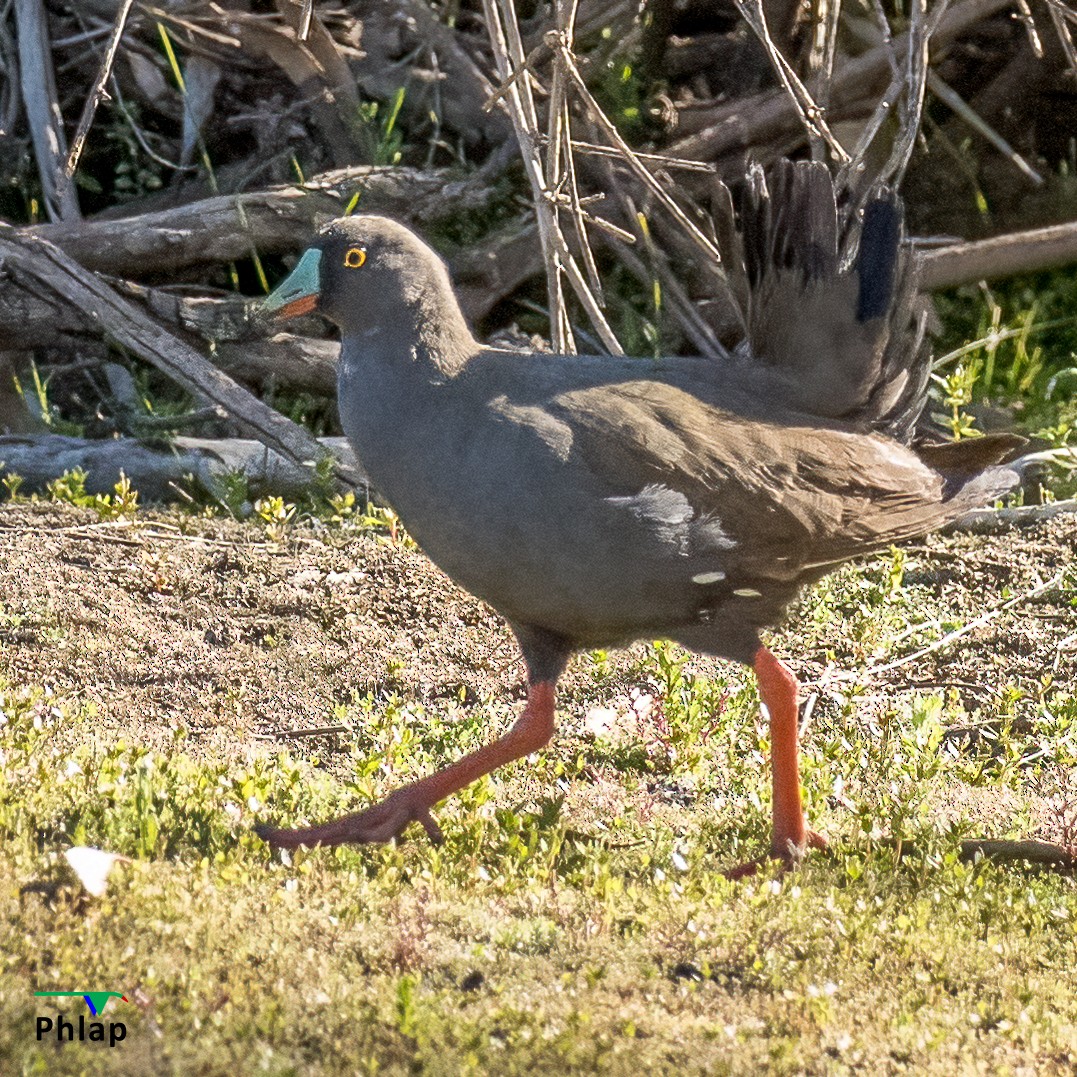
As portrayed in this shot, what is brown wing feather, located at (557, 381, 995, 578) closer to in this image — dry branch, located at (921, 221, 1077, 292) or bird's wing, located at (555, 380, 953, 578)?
bird's wing, located at (555, 380, 953, 578)

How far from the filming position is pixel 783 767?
4547 millimetres

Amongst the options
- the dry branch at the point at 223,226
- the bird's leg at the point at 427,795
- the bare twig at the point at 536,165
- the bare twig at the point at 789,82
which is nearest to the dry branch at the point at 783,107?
the dry branch at the point at 223,226

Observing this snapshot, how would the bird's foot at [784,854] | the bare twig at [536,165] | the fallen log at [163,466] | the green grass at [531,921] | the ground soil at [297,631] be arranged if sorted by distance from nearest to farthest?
the green grass at [531,921] → the bird's foot at [784,854] → the ground soil at [297,631] → the bare twig at [536,165] → the fallen log at [163,466]

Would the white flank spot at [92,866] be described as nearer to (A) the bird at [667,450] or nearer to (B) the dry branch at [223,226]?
(A) the bird at [667,450]

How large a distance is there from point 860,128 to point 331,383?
11.1ft

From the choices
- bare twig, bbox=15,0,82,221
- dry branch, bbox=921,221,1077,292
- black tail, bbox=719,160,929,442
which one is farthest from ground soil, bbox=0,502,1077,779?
bare twig, bbox=15,0,82,221

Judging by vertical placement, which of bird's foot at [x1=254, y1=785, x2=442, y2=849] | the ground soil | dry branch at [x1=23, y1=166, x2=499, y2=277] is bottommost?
bird's foot at [x1=254, y1=785, x2=442, y2=849]

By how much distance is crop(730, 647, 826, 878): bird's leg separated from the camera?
4.42m

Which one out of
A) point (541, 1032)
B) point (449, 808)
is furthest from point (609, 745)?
point (541, 1032)

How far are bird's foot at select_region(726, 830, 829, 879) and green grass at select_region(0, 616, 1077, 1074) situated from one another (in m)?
0.05

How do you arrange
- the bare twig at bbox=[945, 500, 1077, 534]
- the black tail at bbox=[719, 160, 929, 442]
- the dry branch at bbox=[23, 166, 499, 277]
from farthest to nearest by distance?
the dry branch at bbox=[23, 166, 499, 277], the bare twig at bbox=[945, 500, 1077, 534], the black tail at bbox=[719, 160, 929, 442]

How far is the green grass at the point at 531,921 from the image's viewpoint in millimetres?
3195

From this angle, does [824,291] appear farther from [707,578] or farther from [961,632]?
[961,632]

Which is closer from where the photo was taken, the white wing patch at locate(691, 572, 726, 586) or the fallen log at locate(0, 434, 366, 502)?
the white wing patch at locate(691, 572, 726, 586)
